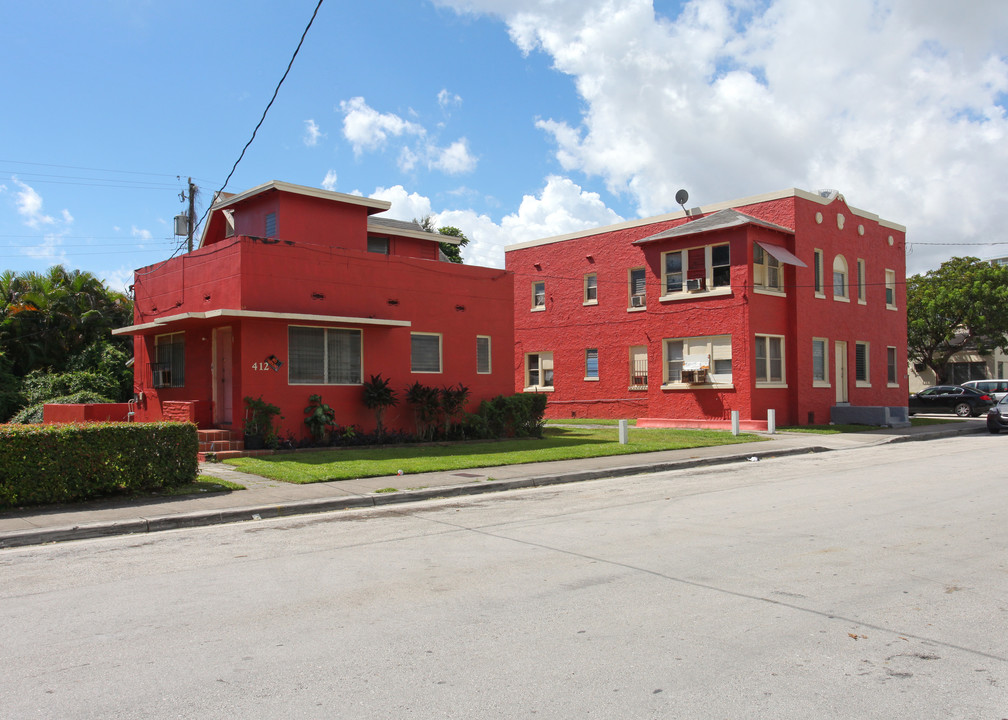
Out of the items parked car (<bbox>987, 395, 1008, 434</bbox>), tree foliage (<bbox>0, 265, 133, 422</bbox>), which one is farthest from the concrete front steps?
parked car (<bbox>987, 395, 1008, 434</bbox>)

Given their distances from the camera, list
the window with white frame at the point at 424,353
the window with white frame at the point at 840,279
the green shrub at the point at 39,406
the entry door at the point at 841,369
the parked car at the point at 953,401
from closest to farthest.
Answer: the window with white frame at the point at 424,353
the green shrub at the point at 39,406
the window with white frame at the point at 840,279
the entry door at the point at 841,369
the parked car at the point at 953,401

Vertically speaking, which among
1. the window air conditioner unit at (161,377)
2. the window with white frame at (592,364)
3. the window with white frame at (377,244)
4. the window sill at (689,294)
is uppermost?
the window with white frame at (377,244)

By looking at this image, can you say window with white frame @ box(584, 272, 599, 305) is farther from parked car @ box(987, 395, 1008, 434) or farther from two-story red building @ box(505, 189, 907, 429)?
parked car @ box(987, 395, 1008, 434)

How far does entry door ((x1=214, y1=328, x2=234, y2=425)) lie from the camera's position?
59.4ft

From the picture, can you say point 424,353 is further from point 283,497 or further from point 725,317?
point 725,317

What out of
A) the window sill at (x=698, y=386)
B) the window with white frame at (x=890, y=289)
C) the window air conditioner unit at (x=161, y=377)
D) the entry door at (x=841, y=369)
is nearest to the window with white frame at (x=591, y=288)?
the window sill at (x=698, y=386)

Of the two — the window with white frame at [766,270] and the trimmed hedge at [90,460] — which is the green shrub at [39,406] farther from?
the window with white frame at [766,270]

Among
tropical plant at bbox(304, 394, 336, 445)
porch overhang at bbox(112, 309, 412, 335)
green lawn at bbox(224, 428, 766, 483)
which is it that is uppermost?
porch overhang at bbox(112, 309, 412, 335)

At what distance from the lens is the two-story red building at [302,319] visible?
17422mm

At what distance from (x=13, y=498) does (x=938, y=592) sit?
1079 cm

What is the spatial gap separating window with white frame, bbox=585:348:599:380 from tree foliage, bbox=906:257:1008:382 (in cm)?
2316

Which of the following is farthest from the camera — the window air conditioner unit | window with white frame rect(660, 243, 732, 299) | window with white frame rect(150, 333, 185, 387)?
window with white frame rect(660, 243, 732, 299)

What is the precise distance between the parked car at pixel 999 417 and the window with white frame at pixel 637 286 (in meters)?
12.2

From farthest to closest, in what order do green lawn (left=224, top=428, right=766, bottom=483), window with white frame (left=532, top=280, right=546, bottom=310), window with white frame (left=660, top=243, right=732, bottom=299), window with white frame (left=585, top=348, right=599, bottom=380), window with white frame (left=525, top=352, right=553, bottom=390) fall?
window with white frame (left=532, top=280, right=546, bottom=310), window with white frame (left=525, top=352, right=553, bottom=390), window with white frame (left=585, top=348, right=599, bottom=380), window with white frame (left=660, top=243, right=732, bottom=299), green lawn (left=224, top=428, right=766, bottom=483)
